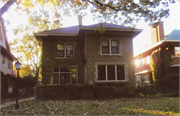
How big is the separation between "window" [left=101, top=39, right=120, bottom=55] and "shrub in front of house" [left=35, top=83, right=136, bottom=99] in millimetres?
3781

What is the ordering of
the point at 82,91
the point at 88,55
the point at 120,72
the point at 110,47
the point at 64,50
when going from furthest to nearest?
the point at 64,50, the point at 110,47, the point at 120,72, the point at 88,55, the point at 82,91

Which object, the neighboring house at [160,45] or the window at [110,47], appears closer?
the window at [110,47]

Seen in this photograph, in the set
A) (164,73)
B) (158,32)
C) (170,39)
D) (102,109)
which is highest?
(158,32)

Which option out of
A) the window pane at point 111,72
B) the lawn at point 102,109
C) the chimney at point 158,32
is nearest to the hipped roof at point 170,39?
the chimney at point 158,32

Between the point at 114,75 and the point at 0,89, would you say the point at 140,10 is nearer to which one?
the point at 114,75

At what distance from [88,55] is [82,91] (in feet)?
12.4

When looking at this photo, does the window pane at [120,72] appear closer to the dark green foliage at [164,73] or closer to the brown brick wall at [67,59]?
the brown brick wall at [67,59]

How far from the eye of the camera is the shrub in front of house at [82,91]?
16000 millimetres

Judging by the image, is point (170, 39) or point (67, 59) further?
point (170, 39)

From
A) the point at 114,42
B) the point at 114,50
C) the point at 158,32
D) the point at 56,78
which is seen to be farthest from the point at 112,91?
the point at 158,32

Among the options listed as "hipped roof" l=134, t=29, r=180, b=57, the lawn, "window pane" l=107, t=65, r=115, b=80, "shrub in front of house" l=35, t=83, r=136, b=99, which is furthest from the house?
the lawn

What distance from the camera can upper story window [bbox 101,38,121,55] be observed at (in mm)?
18703

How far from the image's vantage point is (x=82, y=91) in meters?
16.2

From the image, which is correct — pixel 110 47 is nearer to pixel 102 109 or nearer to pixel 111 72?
pixel 111 72
